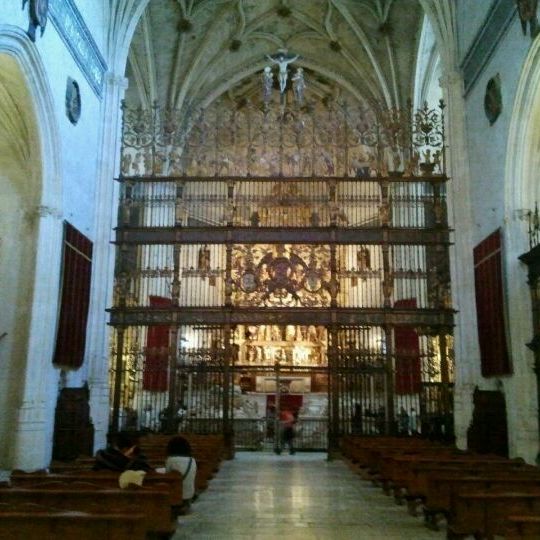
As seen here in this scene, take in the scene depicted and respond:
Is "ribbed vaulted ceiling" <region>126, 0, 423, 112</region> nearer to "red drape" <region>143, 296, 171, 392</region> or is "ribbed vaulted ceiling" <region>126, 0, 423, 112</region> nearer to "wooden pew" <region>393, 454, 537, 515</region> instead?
"red drape" <region>143, 296, 171, 392</region>

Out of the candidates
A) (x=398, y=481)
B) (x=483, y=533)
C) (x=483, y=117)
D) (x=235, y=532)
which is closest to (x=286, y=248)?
(x=483, y=117)

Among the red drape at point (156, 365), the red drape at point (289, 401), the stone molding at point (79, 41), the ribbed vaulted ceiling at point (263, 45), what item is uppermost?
the ribbed vaulted ceiling at point (263, 45)

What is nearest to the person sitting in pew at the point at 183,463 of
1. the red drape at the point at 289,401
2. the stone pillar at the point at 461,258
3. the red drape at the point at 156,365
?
the red drape at the point at 156,365

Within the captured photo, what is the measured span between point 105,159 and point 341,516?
10991 millimetres

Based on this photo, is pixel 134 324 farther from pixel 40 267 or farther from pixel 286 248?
pixel 286 248

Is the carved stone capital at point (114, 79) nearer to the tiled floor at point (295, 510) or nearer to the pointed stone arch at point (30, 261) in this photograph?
the pointed stone arch at point (30, 261)

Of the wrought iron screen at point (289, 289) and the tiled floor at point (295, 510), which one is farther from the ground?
the wrought iron screen at point (289, 289)

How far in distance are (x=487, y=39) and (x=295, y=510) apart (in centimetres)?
1103

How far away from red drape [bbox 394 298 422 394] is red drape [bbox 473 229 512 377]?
165cm

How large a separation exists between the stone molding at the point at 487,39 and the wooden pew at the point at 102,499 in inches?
447

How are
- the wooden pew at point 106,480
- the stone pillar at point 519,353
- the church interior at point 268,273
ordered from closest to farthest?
the wooden pew at point 106,480 < the stone pillar at point 519,353 < the church interior at point 268,273

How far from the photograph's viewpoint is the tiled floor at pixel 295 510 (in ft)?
22.7

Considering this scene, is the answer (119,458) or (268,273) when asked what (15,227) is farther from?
(119,458)

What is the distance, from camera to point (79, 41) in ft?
47.3
